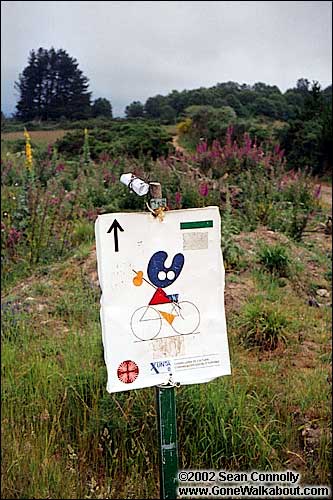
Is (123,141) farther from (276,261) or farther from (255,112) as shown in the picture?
(276,261)

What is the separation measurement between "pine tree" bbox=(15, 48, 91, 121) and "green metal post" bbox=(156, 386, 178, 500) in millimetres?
3904

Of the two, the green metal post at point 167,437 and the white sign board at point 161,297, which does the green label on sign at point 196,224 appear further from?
the green metal post at point 167,437

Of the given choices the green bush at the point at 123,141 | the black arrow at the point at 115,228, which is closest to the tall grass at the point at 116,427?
the black arrow at the point at 115,228

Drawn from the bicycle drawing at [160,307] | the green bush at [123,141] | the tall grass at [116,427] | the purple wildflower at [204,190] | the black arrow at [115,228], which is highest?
the green bush at [123,141]

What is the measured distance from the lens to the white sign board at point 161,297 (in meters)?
1.30

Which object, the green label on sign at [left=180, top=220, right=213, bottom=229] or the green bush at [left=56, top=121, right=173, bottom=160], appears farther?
the green bush at [left=56, top=121, right=173, bottom=160]

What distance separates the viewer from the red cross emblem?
1.32 metres

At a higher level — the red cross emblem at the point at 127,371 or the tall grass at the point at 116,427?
the red cross emblem at the point at 127,371

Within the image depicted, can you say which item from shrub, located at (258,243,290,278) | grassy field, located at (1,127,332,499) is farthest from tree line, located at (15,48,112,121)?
shrub, located at (258,243,290,278)

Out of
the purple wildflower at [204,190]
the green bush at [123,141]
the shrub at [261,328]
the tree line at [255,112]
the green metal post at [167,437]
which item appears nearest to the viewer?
the green metal post at [167,437]

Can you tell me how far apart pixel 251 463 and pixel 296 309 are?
1.44 meters

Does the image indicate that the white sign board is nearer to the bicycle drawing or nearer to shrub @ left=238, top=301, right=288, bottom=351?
the bicycle drawing

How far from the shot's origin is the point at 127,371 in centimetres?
132

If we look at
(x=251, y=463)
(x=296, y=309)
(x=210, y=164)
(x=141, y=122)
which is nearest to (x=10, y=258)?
(x=296, y=309)
